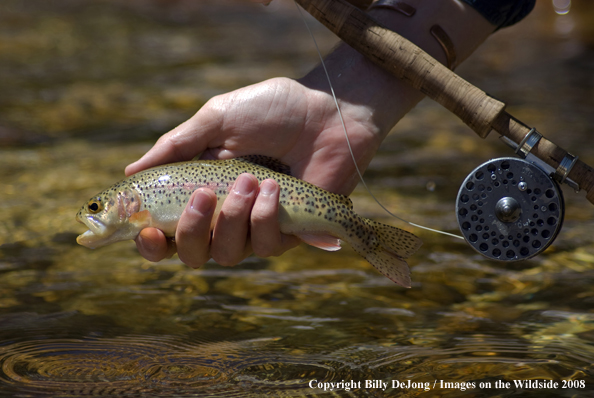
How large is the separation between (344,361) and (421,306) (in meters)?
0.94

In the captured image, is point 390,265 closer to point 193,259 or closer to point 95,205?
point 193,259

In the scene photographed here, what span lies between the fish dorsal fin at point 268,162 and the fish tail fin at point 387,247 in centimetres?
56

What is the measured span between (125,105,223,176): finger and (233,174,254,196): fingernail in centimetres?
49

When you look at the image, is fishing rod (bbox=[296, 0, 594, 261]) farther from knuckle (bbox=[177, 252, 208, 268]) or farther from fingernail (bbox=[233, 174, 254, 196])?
knuckle (bbox=[177, 252, 208, 268])

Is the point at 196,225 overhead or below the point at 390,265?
below

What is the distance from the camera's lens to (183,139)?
3.49 metres

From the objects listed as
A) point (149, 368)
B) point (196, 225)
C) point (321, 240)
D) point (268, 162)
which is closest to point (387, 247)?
point (321, 240)

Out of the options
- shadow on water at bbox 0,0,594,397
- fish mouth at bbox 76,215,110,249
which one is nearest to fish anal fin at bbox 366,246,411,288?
shadow on water at bbox 0,0,594,397

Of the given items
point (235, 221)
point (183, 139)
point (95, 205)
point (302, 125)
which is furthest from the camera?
point (302, 125)

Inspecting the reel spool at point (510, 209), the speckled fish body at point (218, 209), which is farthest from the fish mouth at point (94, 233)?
the reel spool at point (510, 209)

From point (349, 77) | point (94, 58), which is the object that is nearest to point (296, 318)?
point (349, 77)

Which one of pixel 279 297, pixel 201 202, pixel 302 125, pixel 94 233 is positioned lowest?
pixel 279 297

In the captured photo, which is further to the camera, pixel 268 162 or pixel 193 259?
pixel 268 162

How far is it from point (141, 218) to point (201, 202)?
383mm
